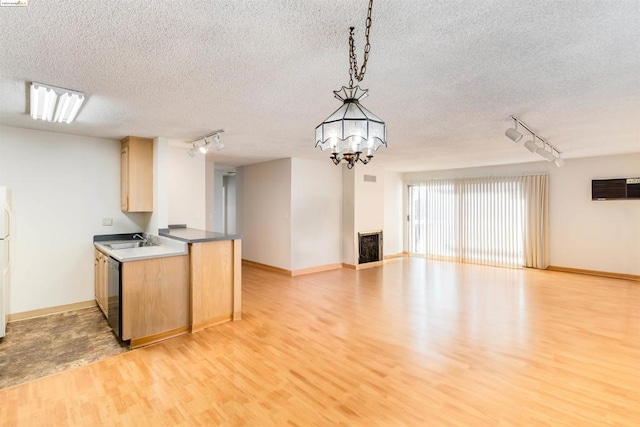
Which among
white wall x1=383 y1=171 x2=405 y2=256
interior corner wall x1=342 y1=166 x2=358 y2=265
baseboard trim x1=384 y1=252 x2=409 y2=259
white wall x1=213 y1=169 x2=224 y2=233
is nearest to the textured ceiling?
interior corner wall x1=342 y1=166 x2=358 y2=265

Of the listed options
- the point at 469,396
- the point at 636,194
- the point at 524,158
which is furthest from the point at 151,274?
the point at 636,194

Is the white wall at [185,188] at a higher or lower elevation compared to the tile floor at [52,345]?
higher

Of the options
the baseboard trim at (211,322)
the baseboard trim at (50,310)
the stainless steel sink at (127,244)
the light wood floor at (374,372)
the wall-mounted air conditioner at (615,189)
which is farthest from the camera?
the wall-mounted air conditioner at (615,189)

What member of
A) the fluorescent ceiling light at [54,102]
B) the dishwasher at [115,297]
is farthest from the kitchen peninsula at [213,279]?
the fluorescent ceiling light at [54,102]

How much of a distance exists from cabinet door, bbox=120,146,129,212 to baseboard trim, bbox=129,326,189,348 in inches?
78.4

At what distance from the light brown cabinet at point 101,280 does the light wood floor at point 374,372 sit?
43.8 inches

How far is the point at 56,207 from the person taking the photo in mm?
4121

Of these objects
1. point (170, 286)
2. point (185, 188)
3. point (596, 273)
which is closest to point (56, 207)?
point (185, 188)

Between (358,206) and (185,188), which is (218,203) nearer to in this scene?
(185,188)

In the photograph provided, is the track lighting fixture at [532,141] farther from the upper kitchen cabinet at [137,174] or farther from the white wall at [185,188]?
the upper kitchen cabinet at [137,174]

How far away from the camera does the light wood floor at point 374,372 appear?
2115mm

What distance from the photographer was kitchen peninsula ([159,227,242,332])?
11.7 feet

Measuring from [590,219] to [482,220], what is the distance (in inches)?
78.7

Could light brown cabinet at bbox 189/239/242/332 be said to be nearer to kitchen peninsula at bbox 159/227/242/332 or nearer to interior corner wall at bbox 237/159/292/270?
kitchen peninsula at bbox 159/227/242/332
